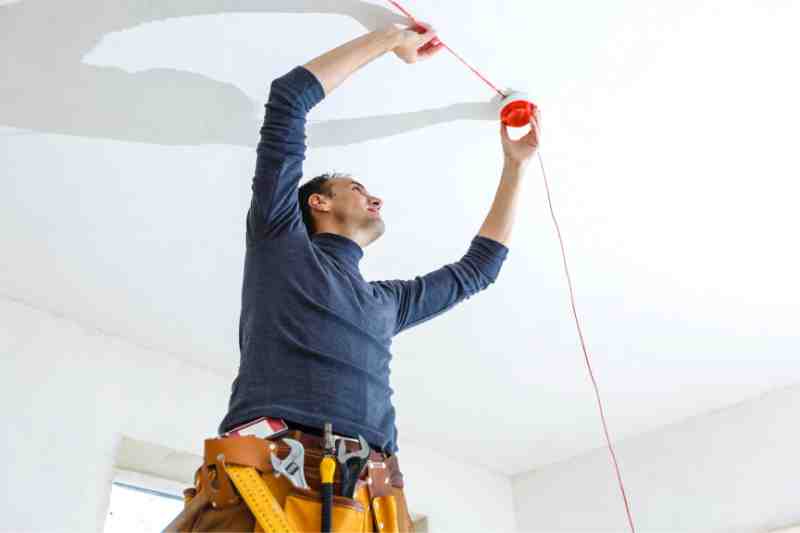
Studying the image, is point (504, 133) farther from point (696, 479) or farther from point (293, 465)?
point (696, 479)

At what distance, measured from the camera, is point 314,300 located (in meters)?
1.22

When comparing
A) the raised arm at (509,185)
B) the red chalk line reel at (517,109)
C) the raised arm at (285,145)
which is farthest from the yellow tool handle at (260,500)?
the red chalk line reel at (517,109)

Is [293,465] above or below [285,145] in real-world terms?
below

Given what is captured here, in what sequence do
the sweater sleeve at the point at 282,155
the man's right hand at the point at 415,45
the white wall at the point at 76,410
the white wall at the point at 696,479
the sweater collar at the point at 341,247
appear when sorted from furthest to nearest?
the white wall at the point at 696,479, the white wall at the point at 76,410, the man's right hand at the point at 415,45, the sweater collar at the point at 341,247, the sweater sleeve at the point at 282,155

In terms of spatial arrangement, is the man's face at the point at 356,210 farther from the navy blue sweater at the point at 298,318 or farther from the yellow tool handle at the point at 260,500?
the yellow tool handle at the point at 260,500

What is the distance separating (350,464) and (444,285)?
54 centimetres

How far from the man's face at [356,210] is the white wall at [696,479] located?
2321 mm

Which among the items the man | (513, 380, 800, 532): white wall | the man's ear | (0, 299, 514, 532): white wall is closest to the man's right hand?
the man

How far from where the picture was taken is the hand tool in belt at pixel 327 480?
3.27 ft

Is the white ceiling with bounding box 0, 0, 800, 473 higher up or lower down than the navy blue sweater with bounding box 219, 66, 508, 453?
higher up

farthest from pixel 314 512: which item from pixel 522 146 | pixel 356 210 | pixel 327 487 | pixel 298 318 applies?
pixel 522 146

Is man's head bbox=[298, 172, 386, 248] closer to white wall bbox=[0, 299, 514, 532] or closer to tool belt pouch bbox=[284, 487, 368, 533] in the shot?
tool belt pouch bbox=[284, 487, 368, 533]

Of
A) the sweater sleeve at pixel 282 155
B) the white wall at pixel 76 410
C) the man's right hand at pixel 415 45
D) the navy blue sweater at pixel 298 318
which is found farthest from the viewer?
the white wall at pixel 76 410

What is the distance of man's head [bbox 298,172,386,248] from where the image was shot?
58.4 inches
